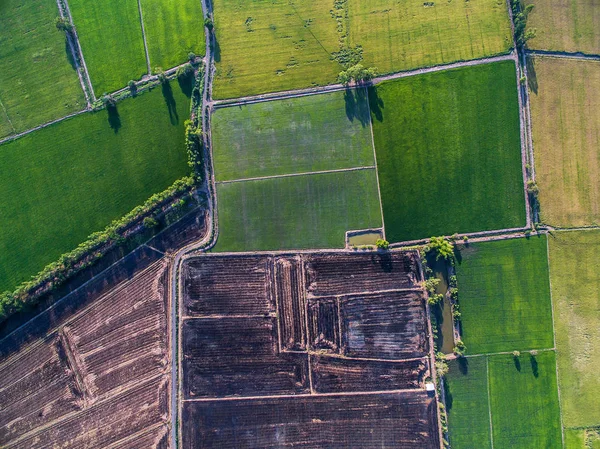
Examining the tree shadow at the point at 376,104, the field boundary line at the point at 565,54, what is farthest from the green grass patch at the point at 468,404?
the field boundary line at the point at 565,54

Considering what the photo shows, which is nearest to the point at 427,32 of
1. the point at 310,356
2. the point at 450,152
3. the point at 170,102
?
the point at 450,152

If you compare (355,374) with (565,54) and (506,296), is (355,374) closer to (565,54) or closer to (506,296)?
(506,296)

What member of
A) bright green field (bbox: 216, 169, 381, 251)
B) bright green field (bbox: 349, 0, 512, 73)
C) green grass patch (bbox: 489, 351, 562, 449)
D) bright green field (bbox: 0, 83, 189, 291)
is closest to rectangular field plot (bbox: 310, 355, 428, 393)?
green grass patch (bbox: 489, 351, 562, 449)

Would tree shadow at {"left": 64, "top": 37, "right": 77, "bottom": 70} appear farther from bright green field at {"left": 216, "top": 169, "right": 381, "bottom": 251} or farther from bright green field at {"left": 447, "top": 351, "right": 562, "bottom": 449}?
bright green field at {"left": 447, "top": 351, "right": 562, "bottom": 449}

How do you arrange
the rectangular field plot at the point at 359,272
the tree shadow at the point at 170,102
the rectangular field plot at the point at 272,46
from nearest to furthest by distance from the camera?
the rectangular field plot at the point at 359,272
the rectangular field plot at the point at 272,46
the tree shadow at the point at 170,102

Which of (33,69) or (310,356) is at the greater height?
(33,69)

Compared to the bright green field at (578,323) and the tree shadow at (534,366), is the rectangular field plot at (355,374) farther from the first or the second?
the bright green field at (578,323)

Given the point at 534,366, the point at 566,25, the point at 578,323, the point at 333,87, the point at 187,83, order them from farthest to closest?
the point at 187,83
the point at 333,87
the point at 566,25
the point at 534,366
the point at 578,323
